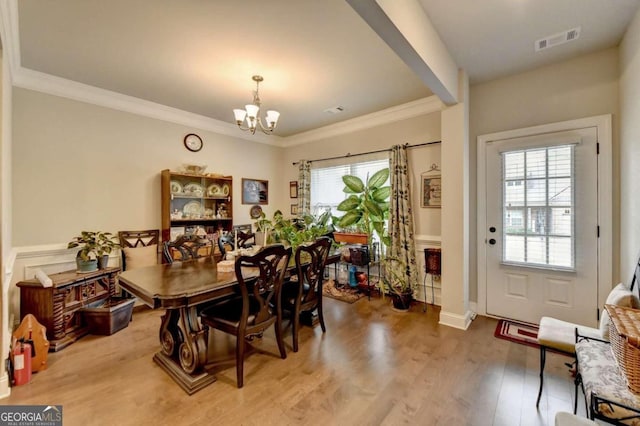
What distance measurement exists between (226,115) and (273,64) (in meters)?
1.75

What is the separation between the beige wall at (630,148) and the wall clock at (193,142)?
485 centimetres

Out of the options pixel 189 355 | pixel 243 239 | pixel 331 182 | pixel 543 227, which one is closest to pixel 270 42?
pixel 243 239

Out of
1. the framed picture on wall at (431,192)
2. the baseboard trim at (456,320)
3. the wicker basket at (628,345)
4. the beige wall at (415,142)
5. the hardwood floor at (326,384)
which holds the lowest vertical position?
the hardwood floor at (326,384)

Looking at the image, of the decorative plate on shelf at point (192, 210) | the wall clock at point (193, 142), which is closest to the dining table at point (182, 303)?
the decorative plate on shelf at point (192, 210)

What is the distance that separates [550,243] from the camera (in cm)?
280

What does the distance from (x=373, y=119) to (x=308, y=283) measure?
2.86m

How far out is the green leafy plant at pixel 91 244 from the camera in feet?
9.40

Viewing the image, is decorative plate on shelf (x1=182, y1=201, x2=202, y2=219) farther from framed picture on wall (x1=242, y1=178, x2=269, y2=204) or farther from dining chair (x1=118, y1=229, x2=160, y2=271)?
framed picture on wall (x1=242, y1=178, x2=269, y2=204)

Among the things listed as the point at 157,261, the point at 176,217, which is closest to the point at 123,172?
the point at 176,217

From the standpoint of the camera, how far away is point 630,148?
217 centimetres

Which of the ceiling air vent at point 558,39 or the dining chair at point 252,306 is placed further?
the ceiling air vent at point 558,39

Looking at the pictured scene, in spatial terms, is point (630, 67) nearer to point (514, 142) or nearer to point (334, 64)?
point (514, 142)

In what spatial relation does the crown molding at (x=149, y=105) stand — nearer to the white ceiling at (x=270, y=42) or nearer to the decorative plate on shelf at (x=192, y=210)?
the white ceiling at (x=270, y=42)

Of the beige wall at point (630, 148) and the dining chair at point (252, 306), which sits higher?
the beige wall at point (630, 148)
